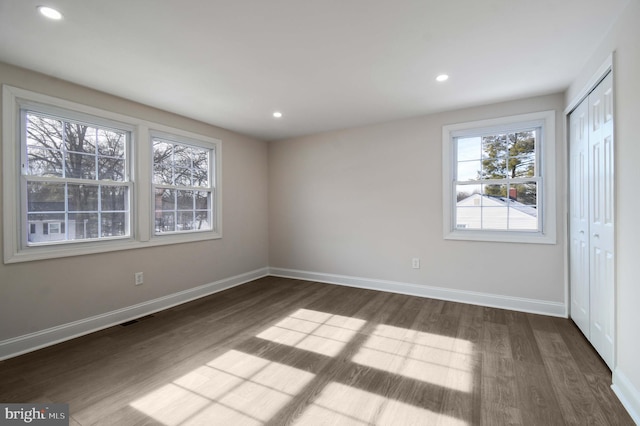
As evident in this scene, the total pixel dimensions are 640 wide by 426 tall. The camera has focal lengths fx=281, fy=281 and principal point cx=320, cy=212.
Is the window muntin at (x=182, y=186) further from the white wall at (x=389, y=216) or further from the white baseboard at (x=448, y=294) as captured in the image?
the white baseboard at (x=448, y=294)

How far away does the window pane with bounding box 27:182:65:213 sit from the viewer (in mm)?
2590

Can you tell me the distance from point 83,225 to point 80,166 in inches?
24.0

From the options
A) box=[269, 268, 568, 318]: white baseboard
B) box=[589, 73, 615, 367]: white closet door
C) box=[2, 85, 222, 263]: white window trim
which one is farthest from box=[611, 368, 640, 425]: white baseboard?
box=[2, 85, 222, 263]: white window trim

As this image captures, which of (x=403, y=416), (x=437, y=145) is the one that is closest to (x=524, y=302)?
(x=437, y=145)

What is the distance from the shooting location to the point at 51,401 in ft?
6.08

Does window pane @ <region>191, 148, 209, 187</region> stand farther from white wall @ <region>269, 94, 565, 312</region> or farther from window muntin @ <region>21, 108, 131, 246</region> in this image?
white wall @ <region>269, 94, 565, 312</region>

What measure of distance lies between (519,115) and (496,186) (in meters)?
0.86

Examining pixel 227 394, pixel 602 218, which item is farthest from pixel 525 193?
pixel 227 394

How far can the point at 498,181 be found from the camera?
11.5ft

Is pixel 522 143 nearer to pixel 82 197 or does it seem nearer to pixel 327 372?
pixel 327 372

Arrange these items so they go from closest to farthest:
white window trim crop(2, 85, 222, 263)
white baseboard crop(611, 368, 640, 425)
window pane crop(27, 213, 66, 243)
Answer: white baseboard crop(611, 368, 640, 425) < white window trim crop(2, 85, 222, 263) < window pane crop(27, 213, 66, 243)

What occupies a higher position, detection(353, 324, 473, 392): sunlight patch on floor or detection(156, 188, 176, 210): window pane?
detection(156, 188, 176, 210): window pane

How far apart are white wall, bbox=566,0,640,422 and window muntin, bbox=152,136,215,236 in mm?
4367

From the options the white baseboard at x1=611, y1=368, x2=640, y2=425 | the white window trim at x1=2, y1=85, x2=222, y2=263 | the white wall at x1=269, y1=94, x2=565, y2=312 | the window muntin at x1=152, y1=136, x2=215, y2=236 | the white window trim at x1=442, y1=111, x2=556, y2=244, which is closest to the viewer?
the white baseboard at x1=611, y1=368, x2=640, y2=425
